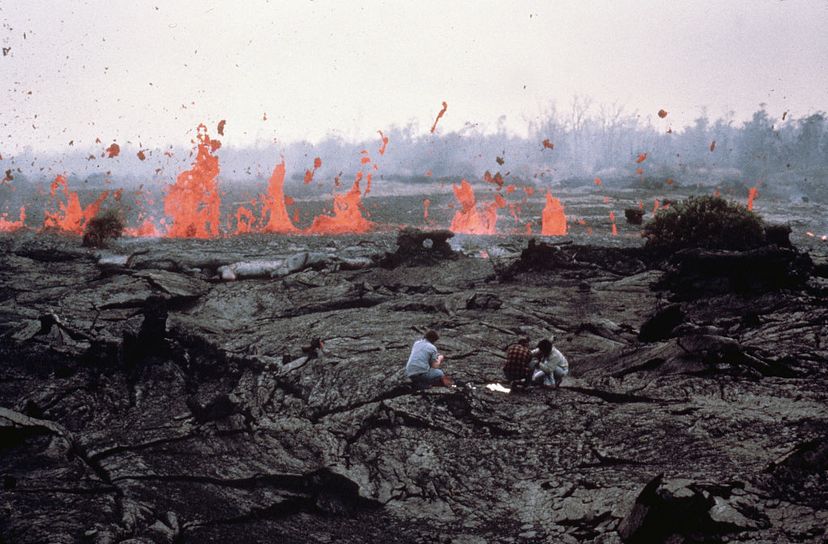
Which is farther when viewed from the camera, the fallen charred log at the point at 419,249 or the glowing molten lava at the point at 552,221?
the glowing molten lava at the point at 552,221

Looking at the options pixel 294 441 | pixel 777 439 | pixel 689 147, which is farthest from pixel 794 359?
pixel 689 147

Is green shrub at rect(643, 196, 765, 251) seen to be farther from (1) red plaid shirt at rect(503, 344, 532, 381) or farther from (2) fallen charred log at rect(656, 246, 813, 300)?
(1) red plaid shirt at rect(503, 344, 532, 381)

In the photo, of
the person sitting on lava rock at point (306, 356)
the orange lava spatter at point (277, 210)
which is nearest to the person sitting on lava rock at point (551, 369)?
the person sitting on lava rock at point (306, 356)

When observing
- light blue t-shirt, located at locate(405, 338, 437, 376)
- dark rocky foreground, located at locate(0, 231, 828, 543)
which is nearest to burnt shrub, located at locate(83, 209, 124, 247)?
dark rocky foreground, located at locate(0, 231, 828, 543)

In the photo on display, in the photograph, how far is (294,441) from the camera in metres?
11.0

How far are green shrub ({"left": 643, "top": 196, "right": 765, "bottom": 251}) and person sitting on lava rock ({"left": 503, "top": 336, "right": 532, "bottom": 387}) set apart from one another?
11853 millimetres

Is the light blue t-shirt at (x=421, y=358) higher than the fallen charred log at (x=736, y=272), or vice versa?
the fallen charred log at (x=736, y=272)

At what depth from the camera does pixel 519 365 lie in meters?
11.6

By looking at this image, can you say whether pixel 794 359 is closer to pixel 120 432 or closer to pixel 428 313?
pixel 428 313

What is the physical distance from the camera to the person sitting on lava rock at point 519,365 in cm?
1156

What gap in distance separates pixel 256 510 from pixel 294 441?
1925 mm

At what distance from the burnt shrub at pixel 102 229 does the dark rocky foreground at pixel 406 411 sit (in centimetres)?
350

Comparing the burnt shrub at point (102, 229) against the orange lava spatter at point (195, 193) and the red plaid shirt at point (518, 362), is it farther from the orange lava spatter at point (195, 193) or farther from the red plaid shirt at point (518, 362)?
the red plaid shirt at point (518, 362)

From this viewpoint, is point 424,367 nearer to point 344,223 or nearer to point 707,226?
point 707,226
